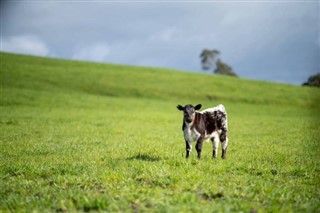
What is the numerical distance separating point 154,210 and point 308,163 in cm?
781

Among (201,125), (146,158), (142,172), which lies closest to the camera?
(142,172)

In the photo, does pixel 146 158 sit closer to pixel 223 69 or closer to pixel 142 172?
pixel 142 172

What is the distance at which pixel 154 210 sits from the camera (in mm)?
7246

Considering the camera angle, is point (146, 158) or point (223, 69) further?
point (223, 69)

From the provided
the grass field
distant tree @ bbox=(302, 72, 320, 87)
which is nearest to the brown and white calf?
the grass field

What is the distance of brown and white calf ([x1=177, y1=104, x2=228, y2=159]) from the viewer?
40.6 ft

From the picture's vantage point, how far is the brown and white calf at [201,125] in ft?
40.6

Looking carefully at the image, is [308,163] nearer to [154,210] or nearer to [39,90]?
[154,210]

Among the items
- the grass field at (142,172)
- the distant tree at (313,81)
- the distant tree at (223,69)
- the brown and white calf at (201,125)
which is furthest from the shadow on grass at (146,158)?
the distant tree at (223,69)

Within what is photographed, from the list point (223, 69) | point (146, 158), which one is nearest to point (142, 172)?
point (146, 158)

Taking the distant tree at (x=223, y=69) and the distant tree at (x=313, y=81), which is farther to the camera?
the distant tree at (x=223, y=69)

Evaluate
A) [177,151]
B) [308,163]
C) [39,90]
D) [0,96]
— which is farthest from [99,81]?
[308,163]

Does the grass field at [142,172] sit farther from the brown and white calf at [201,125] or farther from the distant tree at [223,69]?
the distant tree at [223,69]

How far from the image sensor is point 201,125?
12.7m
